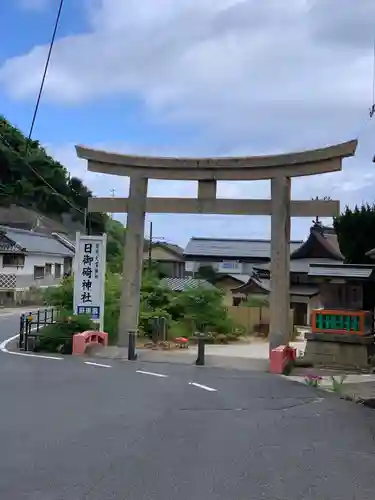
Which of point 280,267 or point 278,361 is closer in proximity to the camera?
point 278,361

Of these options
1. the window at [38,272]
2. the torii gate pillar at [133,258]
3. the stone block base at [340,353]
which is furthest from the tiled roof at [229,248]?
the stone block base at [340,353]

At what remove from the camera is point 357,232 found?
25062mm

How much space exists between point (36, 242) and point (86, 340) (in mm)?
38013

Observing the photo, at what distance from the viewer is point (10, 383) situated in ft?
38.8

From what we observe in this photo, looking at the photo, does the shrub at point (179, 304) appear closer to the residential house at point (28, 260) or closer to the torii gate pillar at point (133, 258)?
the torii gate pillar at point (133, 258)

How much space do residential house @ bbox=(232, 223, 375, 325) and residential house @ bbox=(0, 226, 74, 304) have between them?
19244mm

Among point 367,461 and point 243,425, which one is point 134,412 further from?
point 367,461

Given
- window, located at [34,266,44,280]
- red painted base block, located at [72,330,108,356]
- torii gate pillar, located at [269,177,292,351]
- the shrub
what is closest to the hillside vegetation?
window, located at [34,266,44,280]

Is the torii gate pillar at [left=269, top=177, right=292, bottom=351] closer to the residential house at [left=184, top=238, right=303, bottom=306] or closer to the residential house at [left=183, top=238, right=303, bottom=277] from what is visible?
the residential house at [left=184, top=238, right=303, bottom=306]

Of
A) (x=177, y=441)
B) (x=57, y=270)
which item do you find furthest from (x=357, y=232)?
(x=57, y=270)

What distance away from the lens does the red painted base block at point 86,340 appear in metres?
18.1

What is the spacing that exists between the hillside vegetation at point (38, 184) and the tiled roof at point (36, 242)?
17.7 feet

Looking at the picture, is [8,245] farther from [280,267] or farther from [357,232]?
[280,267]

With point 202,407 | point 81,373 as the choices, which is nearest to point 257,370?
point 81,373
